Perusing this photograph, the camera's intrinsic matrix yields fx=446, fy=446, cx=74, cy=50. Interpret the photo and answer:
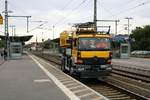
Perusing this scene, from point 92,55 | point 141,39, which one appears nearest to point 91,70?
point 92,55

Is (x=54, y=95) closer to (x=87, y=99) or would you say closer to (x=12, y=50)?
(x=87, y=99)

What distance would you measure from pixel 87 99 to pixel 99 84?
386 inches

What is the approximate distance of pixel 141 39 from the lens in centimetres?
11912

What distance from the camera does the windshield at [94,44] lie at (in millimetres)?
24630

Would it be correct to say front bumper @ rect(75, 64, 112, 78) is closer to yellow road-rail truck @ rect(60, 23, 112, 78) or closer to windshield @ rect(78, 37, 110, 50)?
yellow road-rail truck @ rect(60, 23, 112, 78)

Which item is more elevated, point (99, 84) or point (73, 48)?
point (73, 48)

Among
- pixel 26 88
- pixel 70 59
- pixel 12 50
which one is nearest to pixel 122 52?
pixel 12 50

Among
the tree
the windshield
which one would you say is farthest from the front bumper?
the tree

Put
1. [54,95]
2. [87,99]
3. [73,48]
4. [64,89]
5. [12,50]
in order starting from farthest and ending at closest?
1. [12,50]
2. [73,48]
3. [64,89]
4. [54,95]
5. [87,99]

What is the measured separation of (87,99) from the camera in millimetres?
15500

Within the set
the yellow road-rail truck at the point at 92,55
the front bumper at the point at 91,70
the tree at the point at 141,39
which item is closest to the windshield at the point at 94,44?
the yellow road-rail truck at the point at 92,55

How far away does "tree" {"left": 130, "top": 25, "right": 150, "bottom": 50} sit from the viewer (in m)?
118

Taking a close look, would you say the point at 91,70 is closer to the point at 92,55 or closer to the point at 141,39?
the point at 92,55

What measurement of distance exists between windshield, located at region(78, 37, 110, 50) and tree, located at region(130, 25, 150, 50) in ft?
300
